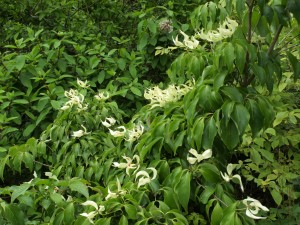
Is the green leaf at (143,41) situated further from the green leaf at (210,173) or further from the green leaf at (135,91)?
the green leaf at (210,173)

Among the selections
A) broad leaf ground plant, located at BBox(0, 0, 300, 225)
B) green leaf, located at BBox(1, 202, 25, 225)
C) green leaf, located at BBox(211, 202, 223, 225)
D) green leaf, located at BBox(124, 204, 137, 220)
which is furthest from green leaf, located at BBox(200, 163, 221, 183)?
green leaf, located at BBox(1, 202, 25, 225)

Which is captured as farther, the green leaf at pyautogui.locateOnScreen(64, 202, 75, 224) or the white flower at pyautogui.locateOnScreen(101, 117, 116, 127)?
the white flower at pyautogui.locateOnScreen(101, 117, 116, 127)

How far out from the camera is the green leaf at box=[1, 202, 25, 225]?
4.69 ft

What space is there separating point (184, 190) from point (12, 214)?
59cm

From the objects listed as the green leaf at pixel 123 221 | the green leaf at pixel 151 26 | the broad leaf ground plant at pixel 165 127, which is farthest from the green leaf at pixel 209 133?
the green leaf at pixel 151 26

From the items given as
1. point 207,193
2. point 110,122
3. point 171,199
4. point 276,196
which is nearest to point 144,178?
point 171,199

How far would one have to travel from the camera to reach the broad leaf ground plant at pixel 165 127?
1492mm

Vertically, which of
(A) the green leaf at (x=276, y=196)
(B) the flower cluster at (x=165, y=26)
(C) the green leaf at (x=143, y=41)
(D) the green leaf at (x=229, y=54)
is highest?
(D) the green leaf at (x=229, y=54)

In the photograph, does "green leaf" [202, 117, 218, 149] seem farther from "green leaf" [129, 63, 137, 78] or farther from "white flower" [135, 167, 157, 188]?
"green leaf" [129, 63, 137, 78]

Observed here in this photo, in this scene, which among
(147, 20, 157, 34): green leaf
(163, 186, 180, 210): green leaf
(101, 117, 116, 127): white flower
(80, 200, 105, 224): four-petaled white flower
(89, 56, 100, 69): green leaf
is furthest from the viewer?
(147, 20, 157, 34): green leaf

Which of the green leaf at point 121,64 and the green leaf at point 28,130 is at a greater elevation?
the green leaf at point 121,64

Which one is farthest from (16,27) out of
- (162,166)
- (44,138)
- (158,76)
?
(162,166)

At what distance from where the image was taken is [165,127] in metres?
1.72

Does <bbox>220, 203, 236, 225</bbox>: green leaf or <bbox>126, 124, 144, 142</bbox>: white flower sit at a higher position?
<bbox>220, 203, 236, 225</bbox>: green leaf
